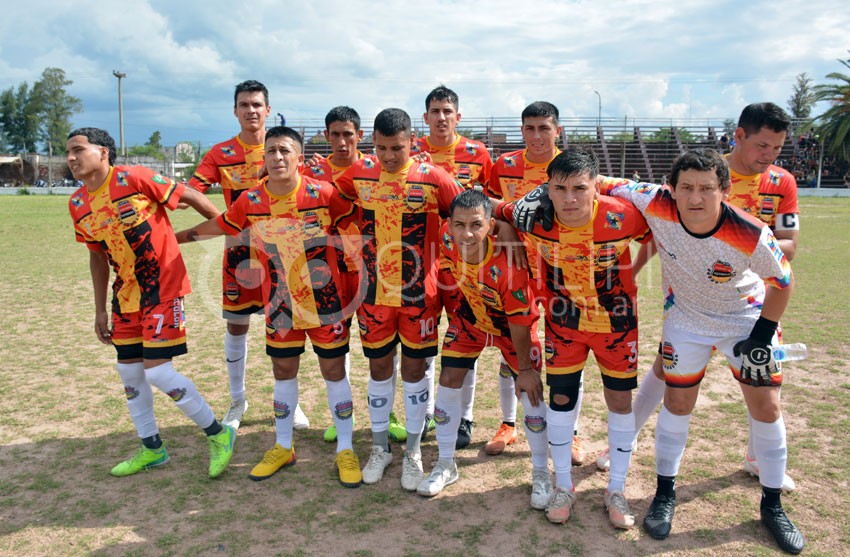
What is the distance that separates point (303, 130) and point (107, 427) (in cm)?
3907

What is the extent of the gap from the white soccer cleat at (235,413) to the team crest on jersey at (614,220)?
141 inches

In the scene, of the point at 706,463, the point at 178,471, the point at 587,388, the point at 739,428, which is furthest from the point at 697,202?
the point at 178,471

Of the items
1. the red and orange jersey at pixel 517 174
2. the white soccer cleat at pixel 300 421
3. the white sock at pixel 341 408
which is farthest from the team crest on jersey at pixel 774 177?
the white soccer cleat at pixel 300 421

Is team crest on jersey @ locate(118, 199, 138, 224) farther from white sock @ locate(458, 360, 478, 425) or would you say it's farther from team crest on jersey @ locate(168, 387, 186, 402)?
white sock @ locate(458, 360, 478, 425)

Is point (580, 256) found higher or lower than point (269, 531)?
higher

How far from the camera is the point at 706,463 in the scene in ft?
14.5

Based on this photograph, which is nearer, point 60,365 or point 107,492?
point 107,492

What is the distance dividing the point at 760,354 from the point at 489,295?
1648 millimetres

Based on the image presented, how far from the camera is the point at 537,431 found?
404cm

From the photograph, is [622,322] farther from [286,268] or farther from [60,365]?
[60,365]

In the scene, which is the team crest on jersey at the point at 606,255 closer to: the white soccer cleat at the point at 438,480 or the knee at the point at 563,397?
the knee at the point at 563,397

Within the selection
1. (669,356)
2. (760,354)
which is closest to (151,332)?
(669,356)

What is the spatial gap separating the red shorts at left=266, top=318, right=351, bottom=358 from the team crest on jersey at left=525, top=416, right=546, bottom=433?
144cm

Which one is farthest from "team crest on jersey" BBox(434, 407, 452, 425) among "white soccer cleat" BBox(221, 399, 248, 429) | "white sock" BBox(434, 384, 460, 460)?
"white soccer cleat" BBox(221, 399, 248, 429)
